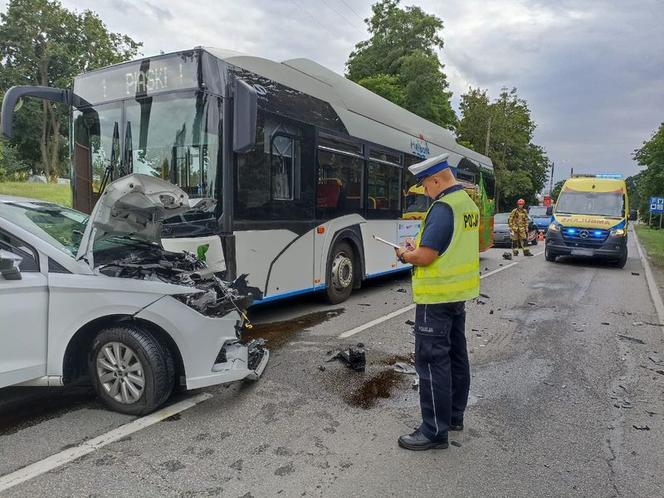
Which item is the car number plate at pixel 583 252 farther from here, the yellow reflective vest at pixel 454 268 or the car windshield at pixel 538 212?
the car windshield at pixel 538 212

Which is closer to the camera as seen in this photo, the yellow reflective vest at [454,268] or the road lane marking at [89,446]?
the road lane marking at [89,446]

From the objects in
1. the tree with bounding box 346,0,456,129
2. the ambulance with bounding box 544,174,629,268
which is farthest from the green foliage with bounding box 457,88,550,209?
the ambulance with bounding box 544,174,629,268

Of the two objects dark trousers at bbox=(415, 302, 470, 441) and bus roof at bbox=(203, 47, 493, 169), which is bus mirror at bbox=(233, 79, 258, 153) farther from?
dark trousers at bbox=(415, 302, 470, 441)

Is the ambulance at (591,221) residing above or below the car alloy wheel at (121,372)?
above

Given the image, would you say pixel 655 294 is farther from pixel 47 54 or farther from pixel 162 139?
pixel 47 54

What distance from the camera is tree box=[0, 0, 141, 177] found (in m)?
34.6

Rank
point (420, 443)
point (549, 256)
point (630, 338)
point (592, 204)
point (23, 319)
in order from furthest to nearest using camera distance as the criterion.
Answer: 1. point (549, 256)
2. point (592, 204)
3. point (630, 338)
4. point (23, 319)
5. point (420, 443)

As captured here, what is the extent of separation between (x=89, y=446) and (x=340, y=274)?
503 centimetres

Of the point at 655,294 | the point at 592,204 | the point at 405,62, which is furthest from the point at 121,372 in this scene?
the point at 405,62

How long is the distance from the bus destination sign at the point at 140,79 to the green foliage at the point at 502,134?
1451 inches

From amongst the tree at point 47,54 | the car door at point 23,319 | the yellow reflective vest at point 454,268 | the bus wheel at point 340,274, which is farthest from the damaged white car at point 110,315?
the tree at point 47,54

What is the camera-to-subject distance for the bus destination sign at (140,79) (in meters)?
5.24

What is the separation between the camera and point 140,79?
5.51 meters

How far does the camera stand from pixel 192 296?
3.62 metres
